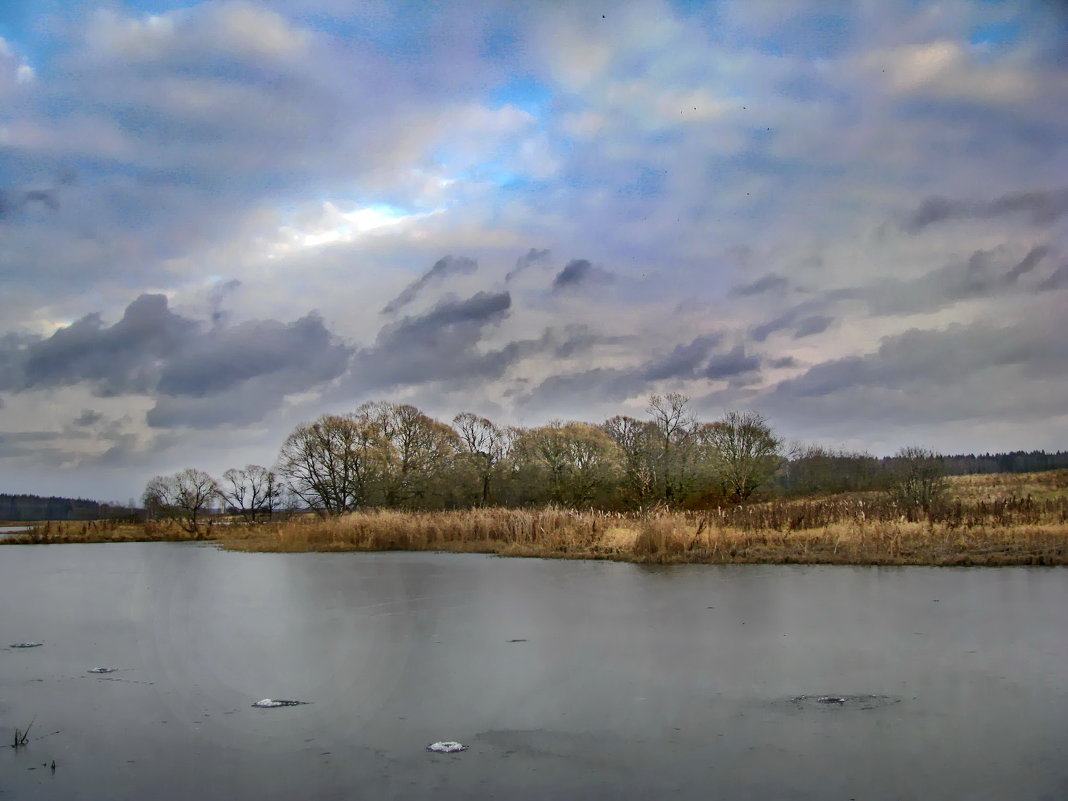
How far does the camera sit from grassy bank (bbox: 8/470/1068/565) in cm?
1394

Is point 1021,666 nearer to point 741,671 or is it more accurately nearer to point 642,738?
point 741,671

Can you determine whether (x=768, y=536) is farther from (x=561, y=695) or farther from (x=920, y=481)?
(x=561, y=695)

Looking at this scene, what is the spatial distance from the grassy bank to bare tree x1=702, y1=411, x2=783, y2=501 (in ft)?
57.8

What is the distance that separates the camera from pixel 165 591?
13.1m

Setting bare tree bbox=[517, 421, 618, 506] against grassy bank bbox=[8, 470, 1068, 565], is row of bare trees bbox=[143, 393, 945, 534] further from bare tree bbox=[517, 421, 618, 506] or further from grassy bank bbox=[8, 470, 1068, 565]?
grassy bank bbox=[8, 470, 1068, 565]

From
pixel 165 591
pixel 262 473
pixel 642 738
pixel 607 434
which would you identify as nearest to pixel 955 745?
pixel 642 738

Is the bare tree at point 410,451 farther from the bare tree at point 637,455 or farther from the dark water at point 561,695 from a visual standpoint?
the dark water at point 561,695

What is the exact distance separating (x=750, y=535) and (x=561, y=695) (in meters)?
11.7

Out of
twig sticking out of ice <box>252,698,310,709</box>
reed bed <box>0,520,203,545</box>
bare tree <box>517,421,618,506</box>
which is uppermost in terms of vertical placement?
bare tree <box>517,421,618,506</box>

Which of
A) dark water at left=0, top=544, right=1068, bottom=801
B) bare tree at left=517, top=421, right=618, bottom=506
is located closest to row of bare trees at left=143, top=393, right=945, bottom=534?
bare tree at left=517, top=421, right=618, bottom=506

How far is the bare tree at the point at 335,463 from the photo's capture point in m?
38.5

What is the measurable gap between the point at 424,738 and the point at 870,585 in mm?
8025

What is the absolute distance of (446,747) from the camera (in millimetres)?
4340

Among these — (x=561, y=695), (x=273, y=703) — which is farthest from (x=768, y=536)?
(x=273, y=703)
